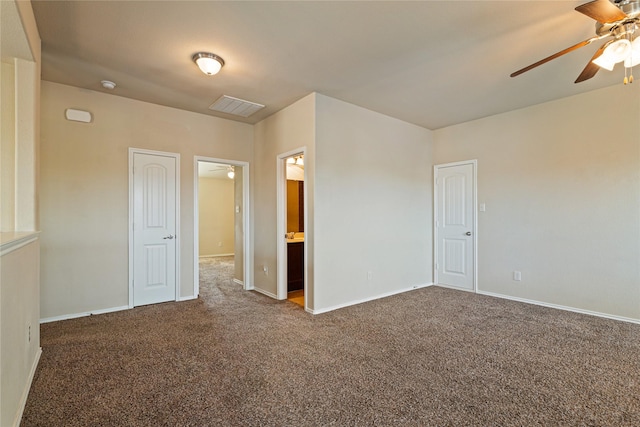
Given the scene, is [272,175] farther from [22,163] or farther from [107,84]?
[22,163]

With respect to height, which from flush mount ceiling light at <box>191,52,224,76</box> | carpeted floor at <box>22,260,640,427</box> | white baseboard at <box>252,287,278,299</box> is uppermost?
flush mount ceiling light at <box>191,52,224,76</box>

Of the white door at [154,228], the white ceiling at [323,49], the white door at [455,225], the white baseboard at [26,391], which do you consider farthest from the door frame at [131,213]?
the white door at [455,225]

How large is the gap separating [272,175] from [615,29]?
3.76 m

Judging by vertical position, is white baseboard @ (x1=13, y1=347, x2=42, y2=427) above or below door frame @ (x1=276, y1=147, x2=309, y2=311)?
below

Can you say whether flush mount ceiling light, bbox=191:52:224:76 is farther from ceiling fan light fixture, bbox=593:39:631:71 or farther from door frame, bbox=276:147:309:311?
ceiling fan light fixture, bbox=593:39:631:71

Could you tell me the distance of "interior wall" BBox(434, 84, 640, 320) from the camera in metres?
3.46

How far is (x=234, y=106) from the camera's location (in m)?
4.07

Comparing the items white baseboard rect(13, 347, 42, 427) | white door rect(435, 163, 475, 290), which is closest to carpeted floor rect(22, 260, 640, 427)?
white baseboard rect(13, 347, 42, 427)

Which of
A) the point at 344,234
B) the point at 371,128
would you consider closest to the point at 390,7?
the point at 371,128

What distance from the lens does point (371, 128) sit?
172 inches

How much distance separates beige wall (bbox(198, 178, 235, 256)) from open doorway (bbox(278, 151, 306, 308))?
12.9ft

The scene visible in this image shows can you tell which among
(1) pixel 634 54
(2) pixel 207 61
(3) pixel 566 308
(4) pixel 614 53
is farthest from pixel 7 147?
(3) pixel 566 308

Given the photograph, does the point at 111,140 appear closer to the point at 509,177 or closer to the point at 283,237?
the point at 283,237

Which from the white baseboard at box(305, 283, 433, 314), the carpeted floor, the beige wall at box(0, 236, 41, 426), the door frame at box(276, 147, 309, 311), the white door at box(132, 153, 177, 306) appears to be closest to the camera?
the beige wall at box(0, 236, 41, 426)
